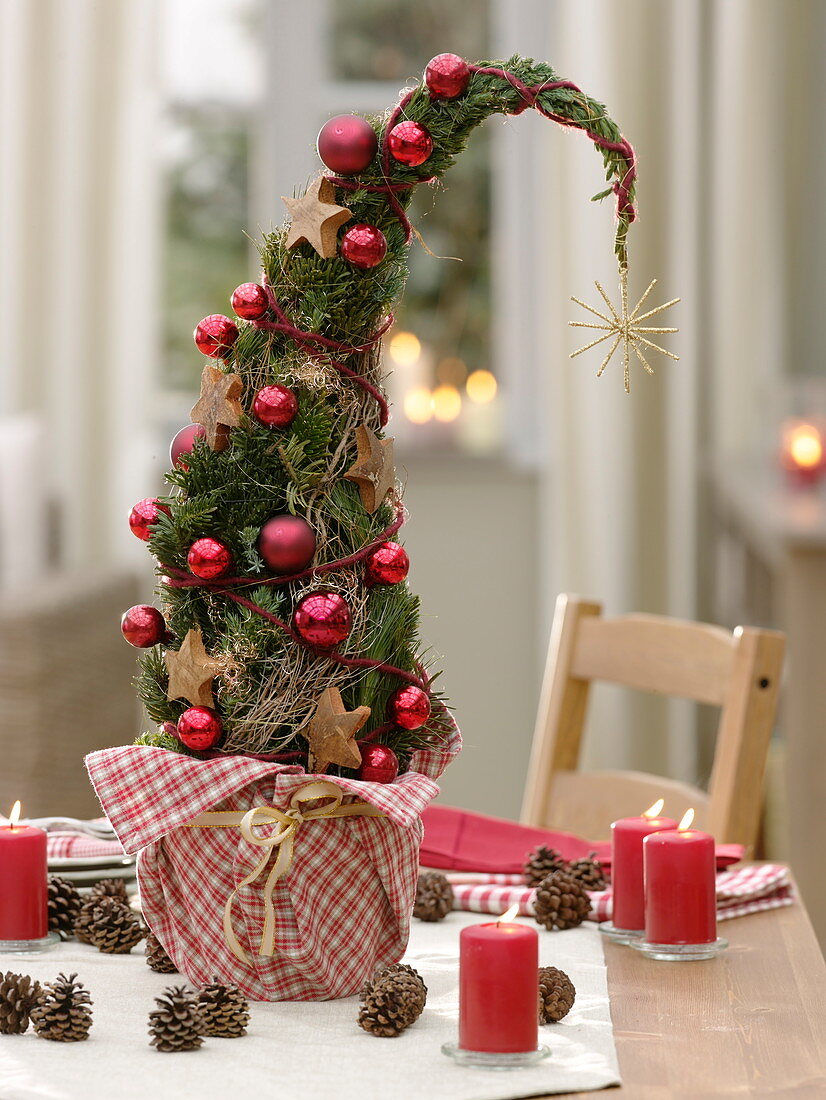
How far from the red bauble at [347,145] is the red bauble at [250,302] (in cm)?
9

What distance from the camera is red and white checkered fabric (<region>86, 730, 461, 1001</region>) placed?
32.1 inches

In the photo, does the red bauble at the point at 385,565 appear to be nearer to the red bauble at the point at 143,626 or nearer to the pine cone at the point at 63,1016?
the red bauble at the point at 143,626

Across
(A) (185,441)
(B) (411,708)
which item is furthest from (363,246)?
(B) (411,708)

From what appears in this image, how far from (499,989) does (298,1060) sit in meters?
0.11

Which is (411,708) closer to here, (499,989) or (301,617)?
(301,617)

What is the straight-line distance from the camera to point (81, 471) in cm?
323

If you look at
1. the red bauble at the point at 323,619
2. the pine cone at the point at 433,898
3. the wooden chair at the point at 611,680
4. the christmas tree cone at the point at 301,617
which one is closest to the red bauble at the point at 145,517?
the christmas tree cone at the point at 301,617

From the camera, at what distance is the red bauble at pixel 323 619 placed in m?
0.82

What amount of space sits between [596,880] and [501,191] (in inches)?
102

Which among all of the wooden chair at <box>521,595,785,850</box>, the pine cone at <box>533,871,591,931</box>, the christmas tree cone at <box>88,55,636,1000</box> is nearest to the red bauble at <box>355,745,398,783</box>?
the christmas tree cone at <box>88,55,636,1000</box>

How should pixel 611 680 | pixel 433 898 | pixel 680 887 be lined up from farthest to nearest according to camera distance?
pixel 611 680 < pixel 433 898 < pixel 680 887

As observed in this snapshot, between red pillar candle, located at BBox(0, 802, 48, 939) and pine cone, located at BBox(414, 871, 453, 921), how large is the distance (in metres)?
0.26

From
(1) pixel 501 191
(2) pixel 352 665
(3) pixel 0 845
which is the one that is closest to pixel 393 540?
(2) pixel 352 665

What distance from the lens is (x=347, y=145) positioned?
0.84 metres
